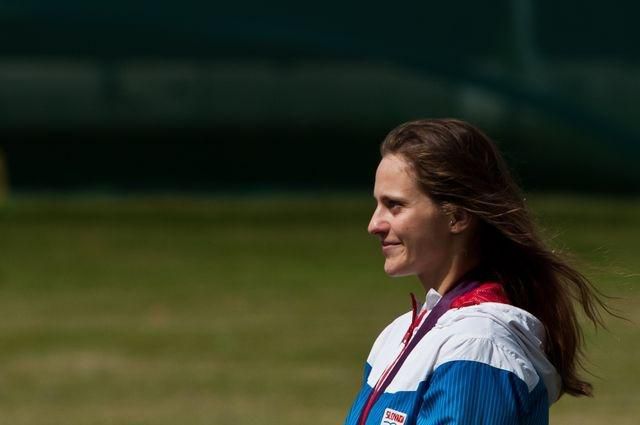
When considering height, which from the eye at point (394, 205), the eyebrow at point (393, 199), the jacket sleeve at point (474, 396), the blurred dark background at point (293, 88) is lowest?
the blurred dark background at point (293, 88)

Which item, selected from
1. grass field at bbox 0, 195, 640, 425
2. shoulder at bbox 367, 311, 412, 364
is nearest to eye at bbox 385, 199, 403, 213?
shoulder at bbox 367, 311, 412, 364

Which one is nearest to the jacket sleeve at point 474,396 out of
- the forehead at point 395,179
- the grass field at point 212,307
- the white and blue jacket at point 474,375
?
the white and blue jacket at point 474,375

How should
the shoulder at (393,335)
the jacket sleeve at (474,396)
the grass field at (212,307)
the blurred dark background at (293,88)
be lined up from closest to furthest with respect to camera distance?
the jacket sleeve at (474,396) < the shoulder at (393,335) < the grass field at (212,307) < the blurred dark background at (293,88)

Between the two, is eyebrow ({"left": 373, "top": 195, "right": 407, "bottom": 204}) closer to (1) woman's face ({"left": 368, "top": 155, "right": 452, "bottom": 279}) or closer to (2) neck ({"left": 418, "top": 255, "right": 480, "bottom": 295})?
(1) woman's face ({"left": 368, "top": 155, "right": 452, "bottom": 279})

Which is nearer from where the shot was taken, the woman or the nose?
the woman

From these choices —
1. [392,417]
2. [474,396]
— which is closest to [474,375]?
[474,396]

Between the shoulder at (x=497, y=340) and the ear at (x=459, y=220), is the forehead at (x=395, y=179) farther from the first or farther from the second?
the shoulder at (x=497, y=340)

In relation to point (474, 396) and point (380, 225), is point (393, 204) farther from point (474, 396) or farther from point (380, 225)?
point (474, 396)

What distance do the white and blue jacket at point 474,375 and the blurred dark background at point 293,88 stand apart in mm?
20755

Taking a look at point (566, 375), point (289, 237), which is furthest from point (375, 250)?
point (566, 375)

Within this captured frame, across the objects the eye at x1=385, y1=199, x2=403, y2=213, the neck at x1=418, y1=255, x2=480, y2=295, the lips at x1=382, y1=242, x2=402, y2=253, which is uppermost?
the eye at x1=385, y1=199, x2=403, y2=213

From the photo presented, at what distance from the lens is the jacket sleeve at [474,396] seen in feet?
8.43

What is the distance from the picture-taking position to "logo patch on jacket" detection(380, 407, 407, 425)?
266cm

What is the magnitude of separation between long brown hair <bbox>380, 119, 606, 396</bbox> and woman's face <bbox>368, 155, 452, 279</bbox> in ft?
0.08
